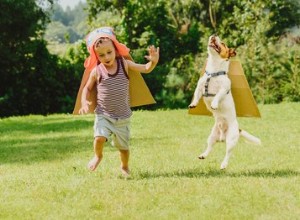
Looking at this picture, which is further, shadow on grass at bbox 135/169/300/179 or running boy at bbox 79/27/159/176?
shadow on grass at bbox 135/169/300/179

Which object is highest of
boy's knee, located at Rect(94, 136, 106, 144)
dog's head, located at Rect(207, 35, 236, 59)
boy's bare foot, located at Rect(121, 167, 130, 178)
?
dog's head, located at Rect(207, 35, 236, 59)

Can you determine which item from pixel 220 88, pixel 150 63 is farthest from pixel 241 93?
pixel 150 63

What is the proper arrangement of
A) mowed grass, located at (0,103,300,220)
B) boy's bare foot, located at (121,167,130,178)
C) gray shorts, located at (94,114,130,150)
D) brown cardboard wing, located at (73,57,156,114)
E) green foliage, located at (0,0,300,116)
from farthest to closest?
green foliage, located at (0,0,300,116), brown cardboard wing, located at (73,57,156,114), boy's bare foot, located at (121,167,130,178), gray shorts, located at (94,114,130,150), mowed grass, located at (0,103,300,220)

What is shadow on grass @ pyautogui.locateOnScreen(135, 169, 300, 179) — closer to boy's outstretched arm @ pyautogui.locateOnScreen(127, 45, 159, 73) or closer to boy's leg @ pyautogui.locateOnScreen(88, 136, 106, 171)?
boy's leg @ pyautogui.locateOnScreen(88, 136, 106, 171)

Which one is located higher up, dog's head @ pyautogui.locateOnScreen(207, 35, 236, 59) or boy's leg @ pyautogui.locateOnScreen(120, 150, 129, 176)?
dog's head @ pyautogui.locateOnScreen(207, 35, 236, 59)

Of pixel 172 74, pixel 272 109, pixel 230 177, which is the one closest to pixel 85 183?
pixel 230 177

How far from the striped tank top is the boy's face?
184mm

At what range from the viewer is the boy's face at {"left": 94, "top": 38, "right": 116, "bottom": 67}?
694 cm

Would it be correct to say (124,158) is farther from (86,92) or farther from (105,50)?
(105,50)

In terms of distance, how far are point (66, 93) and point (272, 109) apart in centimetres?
833

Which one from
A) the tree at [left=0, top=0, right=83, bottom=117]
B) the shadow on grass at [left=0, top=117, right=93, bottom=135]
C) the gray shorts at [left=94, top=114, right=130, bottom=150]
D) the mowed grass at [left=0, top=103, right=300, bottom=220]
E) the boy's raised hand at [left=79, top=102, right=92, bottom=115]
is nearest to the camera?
the mowed grass at [left=0, top=103, right=300, bottom=220]

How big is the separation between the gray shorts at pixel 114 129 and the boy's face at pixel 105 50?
0.68 metres

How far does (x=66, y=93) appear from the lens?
73.5 ft

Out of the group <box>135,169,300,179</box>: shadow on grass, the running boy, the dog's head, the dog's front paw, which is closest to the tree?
the running boy
